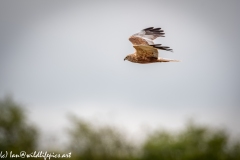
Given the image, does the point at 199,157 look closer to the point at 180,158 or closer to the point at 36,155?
the point at 180,158

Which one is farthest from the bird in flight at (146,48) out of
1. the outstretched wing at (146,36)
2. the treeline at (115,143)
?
the treeline at (115,143)

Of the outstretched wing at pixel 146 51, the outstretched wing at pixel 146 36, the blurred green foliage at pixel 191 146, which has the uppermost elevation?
the outstretched wing at pixel 146 36

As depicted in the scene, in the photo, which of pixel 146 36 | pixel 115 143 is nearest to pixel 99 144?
pixel 115 143

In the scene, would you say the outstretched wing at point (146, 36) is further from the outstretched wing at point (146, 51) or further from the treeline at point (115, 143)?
the treeline at point (115, 143)

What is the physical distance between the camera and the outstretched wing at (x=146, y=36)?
16953 mm

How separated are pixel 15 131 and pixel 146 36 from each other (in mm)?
21614

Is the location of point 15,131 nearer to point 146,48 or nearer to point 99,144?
point 99,144

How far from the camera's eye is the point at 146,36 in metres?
17.6

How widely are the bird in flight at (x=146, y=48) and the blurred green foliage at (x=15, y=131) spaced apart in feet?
62.5

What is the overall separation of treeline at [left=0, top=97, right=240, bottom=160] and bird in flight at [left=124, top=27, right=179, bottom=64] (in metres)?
17.9

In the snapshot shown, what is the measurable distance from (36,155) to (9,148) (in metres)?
3.04

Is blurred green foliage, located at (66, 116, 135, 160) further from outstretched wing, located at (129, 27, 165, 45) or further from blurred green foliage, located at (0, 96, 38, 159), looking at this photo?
outstretched wing, located at (129, 27, 165, 45)

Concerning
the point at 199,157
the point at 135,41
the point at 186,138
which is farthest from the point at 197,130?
the point at 135,41

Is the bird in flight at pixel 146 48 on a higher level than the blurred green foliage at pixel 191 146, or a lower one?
higher
